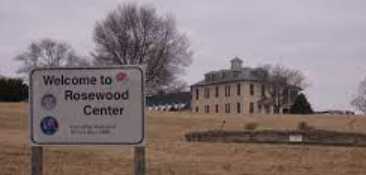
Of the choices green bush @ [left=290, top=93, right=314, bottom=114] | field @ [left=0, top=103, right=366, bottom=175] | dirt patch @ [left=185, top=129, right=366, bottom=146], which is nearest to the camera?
field @ [left=0, top=103, right=366, bottom=175]

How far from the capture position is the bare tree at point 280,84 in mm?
100750

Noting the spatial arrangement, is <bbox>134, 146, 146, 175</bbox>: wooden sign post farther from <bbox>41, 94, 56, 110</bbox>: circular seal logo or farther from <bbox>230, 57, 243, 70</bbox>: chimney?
<bbox>230, 57, 243, 70</bbox>: chimney

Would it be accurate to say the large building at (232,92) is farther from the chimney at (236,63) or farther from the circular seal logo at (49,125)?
the circular seal logo at (49,125)

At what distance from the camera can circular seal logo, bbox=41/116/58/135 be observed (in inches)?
269

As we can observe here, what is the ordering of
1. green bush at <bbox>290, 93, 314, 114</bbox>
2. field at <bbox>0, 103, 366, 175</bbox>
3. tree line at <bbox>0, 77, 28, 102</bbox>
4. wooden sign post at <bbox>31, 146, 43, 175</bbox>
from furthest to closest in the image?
green bush at <bbox>290, 93, 314, 114</bbox>
tree line at <bbox>0, 77, 28, 102</bbox>
field at <bbox>0, 103, 366, 175</bbox>
wooden sign post at <bbox>31, 146, 43, 175</bbox>

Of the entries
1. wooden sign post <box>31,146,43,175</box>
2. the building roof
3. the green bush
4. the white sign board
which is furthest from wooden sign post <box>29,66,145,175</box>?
the building roof

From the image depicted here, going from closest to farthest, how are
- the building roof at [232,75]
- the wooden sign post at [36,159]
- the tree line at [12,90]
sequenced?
the wooden sign post at [36,159]
the tree line at [12,90]
the building roof at [232,75]

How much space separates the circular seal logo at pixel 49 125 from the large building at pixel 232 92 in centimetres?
10024

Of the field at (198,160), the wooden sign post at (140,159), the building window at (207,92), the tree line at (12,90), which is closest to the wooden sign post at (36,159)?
the wooden sign post at (140,159)

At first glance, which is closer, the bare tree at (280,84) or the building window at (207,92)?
the bare tree at (280,84)

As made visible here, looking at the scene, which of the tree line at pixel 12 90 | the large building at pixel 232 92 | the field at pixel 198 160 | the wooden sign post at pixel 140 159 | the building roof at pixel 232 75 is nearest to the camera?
the wooden sign post at pixel 140 159

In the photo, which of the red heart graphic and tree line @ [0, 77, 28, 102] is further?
tree line @ [0, 77, 28, 102]

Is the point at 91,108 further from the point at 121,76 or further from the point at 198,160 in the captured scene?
the point at 198,160

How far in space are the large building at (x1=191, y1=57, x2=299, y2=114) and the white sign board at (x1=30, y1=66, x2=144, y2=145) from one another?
100240 mm
